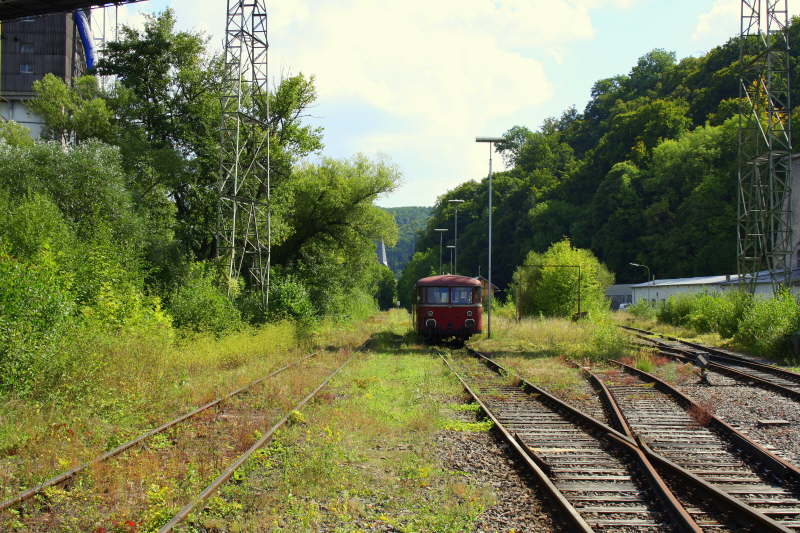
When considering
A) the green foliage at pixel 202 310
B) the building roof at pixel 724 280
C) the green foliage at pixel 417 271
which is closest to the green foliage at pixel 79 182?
the green foliage at pixel 202 310

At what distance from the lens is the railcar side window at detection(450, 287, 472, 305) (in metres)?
23.3

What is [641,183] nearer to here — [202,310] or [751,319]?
[751,319]

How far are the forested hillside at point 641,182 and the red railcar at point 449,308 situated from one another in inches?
1286

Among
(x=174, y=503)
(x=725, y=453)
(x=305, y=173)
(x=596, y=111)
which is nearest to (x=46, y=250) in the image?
(x=174, y=503)

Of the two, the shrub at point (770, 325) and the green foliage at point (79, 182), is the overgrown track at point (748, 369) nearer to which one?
the shrub at point (770, 325)

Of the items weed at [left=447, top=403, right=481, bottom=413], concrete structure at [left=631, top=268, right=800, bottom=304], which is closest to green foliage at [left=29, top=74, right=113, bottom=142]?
weed at [left=447, top=403, right=481, bottom=413]

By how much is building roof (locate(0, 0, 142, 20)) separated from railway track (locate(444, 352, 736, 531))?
1615 cm

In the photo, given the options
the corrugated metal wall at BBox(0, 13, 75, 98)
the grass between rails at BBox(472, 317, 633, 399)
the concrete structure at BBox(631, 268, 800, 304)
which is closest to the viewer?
the grass between rails at BBox(472, 317, 633, 399)

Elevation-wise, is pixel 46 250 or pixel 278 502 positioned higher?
pixel 46 250

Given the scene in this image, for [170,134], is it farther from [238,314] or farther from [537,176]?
[537,176]

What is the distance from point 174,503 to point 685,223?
5854cm

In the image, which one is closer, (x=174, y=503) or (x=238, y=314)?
(x=174, y=503)

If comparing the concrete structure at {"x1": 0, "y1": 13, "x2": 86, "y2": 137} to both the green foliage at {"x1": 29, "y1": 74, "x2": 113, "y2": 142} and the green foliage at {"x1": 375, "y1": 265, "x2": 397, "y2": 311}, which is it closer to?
the green foliage at {"x1": 29, "y1": 74, "x2": 113, "y2": 142}

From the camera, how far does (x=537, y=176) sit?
86.5m
